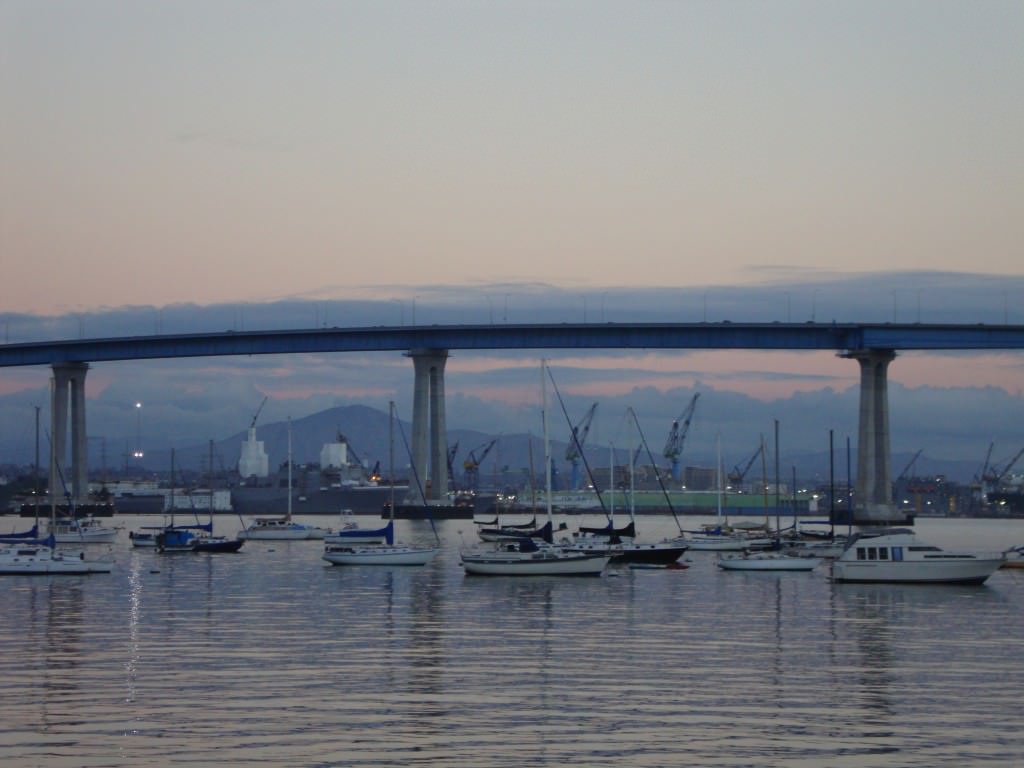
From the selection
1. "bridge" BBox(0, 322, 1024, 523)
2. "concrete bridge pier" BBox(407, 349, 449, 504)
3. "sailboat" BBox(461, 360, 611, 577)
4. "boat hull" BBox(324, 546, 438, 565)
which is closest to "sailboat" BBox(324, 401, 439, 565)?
"boat hull" BBox(324, 546, 438, 565)

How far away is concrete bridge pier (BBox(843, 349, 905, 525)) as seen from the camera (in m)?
172

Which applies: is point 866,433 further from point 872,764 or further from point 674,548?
point 872,764

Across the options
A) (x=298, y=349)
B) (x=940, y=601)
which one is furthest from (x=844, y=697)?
(x=298, y=349)

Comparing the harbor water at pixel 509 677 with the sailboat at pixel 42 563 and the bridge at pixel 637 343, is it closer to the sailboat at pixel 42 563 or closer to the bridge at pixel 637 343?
the sailboat at pixel 42 563

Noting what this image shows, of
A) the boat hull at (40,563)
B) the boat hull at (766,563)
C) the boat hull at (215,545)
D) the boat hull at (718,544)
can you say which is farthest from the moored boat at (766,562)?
the boat hull at (215,545)

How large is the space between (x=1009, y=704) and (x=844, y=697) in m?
3.83

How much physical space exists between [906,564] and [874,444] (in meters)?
103

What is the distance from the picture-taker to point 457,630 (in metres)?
52.9

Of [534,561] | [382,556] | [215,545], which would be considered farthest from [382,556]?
[215,545]

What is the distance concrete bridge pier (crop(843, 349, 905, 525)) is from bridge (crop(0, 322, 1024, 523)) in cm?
11

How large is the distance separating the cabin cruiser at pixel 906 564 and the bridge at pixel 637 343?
313 feet

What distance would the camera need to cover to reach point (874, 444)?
17400 centimetres

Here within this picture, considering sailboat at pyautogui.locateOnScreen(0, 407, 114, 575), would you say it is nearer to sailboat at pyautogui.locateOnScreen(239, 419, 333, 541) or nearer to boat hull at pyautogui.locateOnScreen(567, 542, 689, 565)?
boat hull at pyautogui.locateOnScreen(567, 542, 689, 565)

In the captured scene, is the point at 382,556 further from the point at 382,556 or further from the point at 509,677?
the point at 509,677
